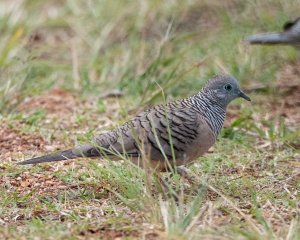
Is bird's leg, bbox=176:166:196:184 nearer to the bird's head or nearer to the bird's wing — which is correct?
the bird's wing

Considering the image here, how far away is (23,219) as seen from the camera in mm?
4406

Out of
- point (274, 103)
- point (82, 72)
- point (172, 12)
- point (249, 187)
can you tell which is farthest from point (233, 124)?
point (172, 12)

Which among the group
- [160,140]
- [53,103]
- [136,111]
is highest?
[160,140]

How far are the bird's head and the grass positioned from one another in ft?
1.41

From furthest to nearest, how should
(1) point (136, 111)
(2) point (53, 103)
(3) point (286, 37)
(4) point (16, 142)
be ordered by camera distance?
(2) point (53, 103) → (1) point (136, 111) → (3) point (286, 37) → (4) point (16, 142)

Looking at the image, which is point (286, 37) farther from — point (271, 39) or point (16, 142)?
point (16, 142)

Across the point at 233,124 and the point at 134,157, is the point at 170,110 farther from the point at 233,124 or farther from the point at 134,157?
the point at 233,124

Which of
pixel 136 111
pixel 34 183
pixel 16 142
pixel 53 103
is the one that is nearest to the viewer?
pixel 34 183

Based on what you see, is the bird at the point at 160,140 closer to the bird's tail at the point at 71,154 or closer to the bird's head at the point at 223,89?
the bird's tail at the point at 71,154

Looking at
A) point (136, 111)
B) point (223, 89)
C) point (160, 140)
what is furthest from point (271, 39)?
point (160, 140)

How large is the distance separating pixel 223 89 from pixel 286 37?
1.26 meters

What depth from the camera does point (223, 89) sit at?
206 inches

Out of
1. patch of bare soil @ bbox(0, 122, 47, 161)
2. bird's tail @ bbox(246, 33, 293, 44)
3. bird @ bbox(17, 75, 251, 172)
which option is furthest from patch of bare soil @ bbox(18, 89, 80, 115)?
bird @ bbox(17, 75, 251, 172)

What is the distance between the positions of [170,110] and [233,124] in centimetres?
126
